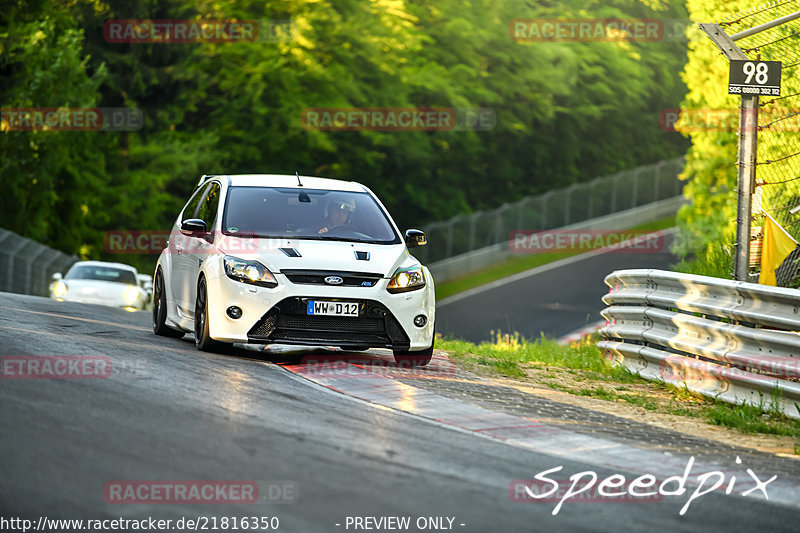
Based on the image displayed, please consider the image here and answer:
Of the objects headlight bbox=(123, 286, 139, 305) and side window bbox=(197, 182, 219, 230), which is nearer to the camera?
side window bbox=(197, 182, 219, 230)

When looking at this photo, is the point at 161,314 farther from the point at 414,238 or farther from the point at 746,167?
the point at 746,167

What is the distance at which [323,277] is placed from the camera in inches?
441

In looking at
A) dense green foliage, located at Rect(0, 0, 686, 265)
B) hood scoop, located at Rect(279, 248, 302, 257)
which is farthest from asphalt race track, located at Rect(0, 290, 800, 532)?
dense green foliage, located at Rect(0, 0, 686, 265)

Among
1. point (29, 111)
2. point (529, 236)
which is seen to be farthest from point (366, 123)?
point (29, 111)

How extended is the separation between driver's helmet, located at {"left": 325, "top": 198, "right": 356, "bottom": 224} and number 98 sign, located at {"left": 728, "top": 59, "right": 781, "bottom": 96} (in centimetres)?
387

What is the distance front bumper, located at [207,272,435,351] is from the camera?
11.1 meters

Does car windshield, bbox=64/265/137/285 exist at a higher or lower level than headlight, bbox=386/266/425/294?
lower

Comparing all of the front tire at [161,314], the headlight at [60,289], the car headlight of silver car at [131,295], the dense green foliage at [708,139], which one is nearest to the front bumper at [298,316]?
the front tire at [161,314]

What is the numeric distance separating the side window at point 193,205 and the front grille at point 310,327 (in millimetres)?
2788

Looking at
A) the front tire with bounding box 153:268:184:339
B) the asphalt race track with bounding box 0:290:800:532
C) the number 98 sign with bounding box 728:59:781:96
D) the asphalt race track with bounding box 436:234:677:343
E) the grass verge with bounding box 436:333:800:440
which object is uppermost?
the number 98 sign with bounding box 728:59:781:96

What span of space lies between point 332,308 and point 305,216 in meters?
1.47

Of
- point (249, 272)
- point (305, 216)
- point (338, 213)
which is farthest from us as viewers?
point (338, 213)

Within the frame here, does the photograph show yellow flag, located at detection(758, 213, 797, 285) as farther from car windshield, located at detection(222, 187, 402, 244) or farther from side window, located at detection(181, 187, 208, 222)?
side window, located at detection(181, 187, 208, 222)

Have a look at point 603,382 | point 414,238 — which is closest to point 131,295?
point 414,238
